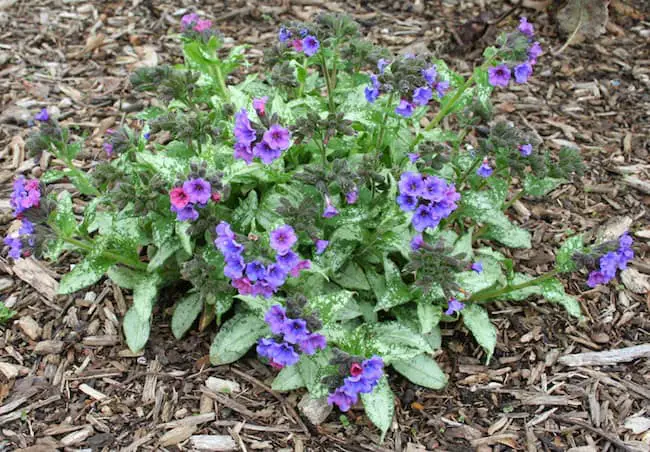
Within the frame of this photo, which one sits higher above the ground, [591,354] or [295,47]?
[295,47]

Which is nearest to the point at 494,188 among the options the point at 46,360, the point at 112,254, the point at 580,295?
the point at 580,295

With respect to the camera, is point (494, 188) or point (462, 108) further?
point (462, 108)

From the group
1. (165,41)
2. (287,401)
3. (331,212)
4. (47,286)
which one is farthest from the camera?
(165,41)

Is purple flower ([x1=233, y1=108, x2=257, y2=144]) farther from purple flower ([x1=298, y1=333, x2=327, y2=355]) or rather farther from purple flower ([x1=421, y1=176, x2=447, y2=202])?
purple flower ([x1=298, y1=333, x2=327, y2=355])

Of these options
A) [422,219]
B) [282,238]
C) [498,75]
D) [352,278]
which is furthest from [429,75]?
[282,238]

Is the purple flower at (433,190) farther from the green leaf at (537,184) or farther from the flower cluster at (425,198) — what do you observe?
the green leaf at (537,184)

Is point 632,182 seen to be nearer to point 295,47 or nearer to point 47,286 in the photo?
point 295,47

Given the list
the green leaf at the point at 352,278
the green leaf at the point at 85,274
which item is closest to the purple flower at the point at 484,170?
the green leaf at the point at 352,278

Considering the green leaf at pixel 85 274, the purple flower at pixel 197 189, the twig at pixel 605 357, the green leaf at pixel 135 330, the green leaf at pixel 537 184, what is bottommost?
the green leaf at pixel 135 330
